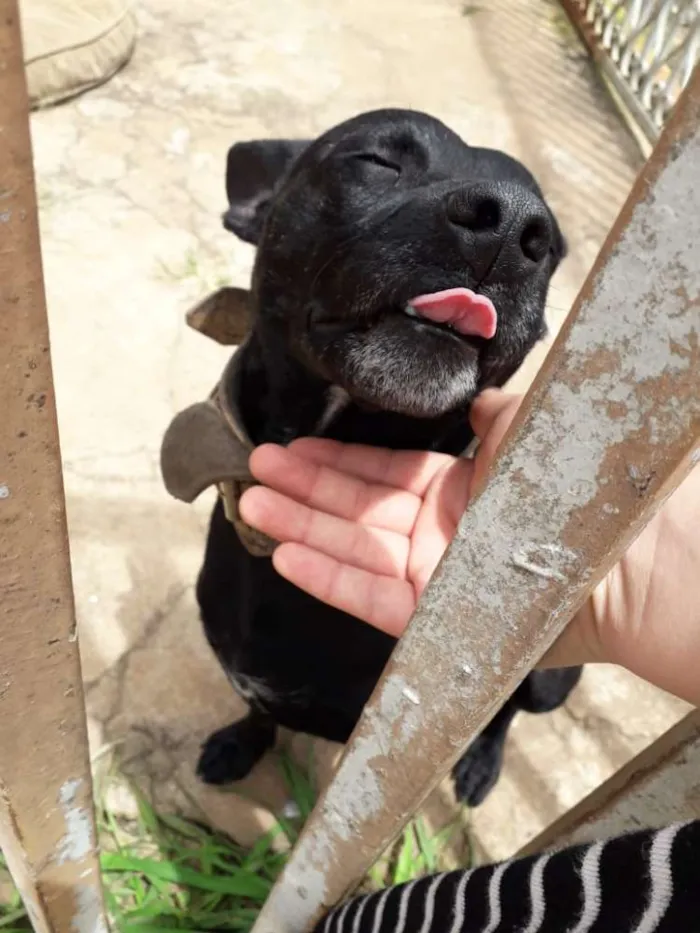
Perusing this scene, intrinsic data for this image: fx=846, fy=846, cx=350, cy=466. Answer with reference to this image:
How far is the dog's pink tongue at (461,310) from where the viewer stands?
0.78 m

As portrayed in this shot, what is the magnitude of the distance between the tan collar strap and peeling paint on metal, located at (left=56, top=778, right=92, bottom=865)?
14.0 inches

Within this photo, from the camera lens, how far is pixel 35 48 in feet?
7.42

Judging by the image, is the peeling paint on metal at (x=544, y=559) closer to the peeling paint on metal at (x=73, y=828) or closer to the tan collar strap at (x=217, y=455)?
the peeling paint on metal at (x=73, y=828)

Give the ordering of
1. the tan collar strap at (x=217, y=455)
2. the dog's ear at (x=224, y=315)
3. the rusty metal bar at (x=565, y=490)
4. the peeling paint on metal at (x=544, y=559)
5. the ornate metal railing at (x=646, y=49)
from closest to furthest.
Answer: the rusty metal bar at (x=565, y=490) < the peeling paint on metal at (x=544, y=559) < the tan collar strap at (x=217, y=455) < the dog's ear at (x=224, y=315) < the ornate metal railing at (x=646, y=49)

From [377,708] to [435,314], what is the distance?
40 cm

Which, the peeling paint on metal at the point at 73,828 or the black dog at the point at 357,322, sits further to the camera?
the black dog at the point at 357,322

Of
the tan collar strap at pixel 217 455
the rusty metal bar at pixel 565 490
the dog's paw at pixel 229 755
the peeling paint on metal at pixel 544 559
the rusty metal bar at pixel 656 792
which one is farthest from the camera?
the dog's paw at pixel 229 755

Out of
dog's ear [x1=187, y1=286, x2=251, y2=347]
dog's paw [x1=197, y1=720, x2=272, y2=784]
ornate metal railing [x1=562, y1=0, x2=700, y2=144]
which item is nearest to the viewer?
dog's ear [x1=187, y1=286, x2=251, y2=347]

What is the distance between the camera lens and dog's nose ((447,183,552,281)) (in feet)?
2.44

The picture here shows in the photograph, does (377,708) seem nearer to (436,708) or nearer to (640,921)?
(436,708)

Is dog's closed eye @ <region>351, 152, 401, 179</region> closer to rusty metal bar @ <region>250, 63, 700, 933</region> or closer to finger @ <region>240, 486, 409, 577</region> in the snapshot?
finger @ <region>240, 486, 409, 577</region>

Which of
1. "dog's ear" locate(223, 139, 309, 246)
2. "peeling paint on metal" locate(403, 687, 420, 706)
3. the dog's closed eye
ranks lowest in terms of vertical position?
"dog's ear" locate(223, 139, 309, 246)

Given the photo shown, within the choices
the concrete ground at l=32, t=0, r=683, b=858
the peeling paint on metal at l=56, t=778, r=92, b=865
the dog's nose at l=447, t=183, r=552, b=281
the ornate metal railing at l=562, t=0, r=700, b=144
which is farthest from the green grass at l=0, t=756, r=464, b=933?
the ornate metal railing at l=562, t=0, r=700, b=144

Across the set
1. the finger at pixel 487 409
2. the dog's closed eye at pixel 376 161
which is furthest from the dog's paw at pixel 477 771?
the dog's closed eye at pixel 376 161
